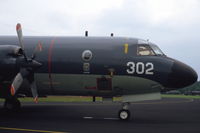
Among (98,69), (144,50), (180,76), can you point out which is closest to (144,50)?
(144,50)

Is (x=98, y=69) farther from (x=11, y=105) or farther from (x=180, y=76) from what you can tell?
(x=11, y=105)

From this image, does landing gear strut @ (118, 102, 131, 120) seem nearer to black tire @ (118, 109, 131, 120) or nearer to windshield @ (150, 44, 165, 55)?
black tire @ (118, 109, 131, 120)

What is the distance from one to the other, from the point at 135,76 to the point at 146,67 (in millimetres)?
712

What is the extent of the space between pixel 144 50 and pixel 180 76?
7.54 feet

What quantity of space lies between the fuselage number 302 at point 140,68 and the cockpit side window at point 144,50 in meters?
0.68

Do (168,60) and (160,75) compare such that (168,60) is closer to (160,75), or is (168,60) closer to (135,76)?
(160,75)

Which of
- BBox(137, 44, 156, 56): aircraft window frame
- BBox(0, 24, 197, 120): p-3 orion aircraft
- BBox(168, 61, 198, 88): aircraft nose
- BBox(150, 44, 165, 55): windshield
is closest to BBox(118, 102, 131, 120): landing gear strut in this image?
BBox(0, 24, 197, 120): p-3 orion aircraft

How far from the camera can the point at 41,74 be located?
53.0 feet

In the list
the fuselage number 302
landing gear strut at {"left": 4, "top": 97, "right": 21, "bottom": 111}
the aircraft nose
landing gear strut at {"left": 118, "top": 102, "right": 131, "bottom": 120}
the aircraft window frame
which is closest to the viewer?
the aircraft nose

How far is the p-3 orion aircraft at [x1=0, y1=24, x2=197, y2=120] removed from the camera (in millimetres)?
14898

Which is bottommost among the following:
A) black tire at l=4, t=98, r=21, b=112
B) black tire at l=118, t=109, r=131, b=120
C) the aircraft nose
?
black tire at l=4, t=98, r=21, b=112

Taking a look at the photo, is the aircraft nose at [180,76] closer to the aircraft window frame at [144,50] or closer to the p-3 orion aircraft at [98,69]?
the p-3 orion aircraft at [98,69]

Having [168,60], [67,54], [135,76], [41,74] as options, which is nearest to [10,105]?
[41,74]

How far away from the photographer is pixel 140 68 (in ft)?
49.6
